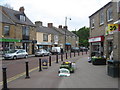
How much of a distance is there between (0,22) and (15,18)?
5.79 metres

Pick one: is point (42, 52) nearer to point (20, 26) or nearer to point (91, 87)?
point (20, 26)

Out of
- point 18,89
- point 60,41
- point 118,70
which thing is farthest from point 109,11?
point 60,41

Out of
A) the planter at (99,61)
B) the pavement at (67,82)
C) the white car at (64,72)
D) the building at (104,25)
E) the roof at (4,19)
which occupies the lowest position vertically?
the pavement at (67,82)

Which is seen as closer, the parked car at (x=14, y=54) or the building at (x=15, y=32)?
the parked car at (x=14, y=54)

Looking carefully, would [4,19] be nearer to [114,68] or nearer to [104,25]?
[104,25]

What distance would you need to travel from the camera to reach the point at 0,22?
28469 mm

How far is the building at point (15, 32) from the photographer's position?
2966cm

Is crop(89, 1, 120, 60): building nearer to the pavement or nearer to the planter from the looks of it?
the planter

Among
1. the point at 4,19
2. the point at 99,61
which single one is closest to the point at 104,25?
the point at 99,61

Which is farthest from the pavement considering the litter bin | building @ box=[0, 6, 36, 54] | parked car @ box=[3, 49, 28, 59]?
building @ box=[0, 6, 36, 54]

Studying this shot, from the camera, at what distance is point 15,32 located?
1266 inches

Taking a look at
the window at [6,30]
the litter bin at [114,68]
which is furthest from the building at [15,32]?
the litter bin at [114,68]

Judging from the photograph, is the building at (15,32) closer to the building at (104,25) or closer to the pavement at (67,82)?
the building at (104,25)

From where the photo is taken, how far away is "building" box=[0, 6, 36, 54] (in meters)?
29.7
